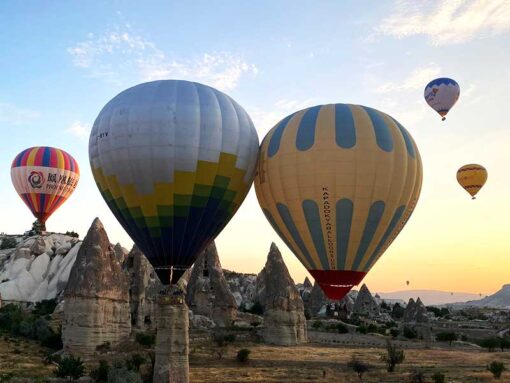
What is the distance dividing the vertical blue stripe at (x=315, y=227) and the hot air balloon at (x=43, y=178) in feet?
182

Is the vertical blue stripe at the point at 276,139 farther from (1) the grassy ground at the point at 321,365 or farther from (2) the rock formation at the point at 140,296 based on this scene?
(2) the rock formation at the point at 140,296

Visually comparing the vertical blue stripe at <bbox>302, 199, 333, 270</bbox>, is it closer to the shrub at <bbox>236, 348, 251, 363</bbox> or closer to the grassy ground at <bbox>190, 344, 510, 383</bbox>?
the grassy ground at <bbox>190, 344, 510, 383</bbox>

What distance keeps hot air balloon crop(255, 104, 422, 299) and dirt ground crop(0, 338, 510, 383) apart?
787 cm

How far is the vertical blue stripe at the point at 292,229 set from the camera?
2891 cm

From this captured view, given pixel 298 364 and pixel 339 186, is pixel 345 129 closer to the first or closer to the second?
pixel 339 186

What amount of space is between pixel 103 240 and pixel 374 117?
26.5 metres

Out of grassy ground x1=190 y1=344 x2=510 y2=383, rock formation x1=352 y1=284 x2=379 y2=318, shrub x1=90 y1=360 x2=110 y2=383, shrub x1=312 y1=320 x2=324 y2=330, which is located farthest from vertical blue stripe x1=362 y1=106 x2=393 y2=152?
rock formation x1=352 y1=284 x2=379 y2=318

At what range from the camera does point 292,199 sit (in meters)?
28.8

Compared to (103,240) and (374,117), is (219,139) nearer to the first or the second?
(374,117)

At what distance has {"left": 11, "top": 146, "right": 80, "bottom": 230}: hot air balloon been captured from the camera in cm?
7244

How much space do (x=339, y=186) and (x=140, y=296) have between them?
3199 cm

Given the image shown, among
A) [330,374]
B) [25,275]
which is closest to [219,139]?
[330,374]

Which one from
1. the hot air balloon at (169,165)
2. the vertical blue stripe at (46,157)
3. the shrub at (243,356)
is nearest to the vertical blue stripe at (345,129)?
the hot air balloon at (169,165)

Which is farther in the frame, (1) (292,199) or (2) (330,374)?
(2) (330,374)
